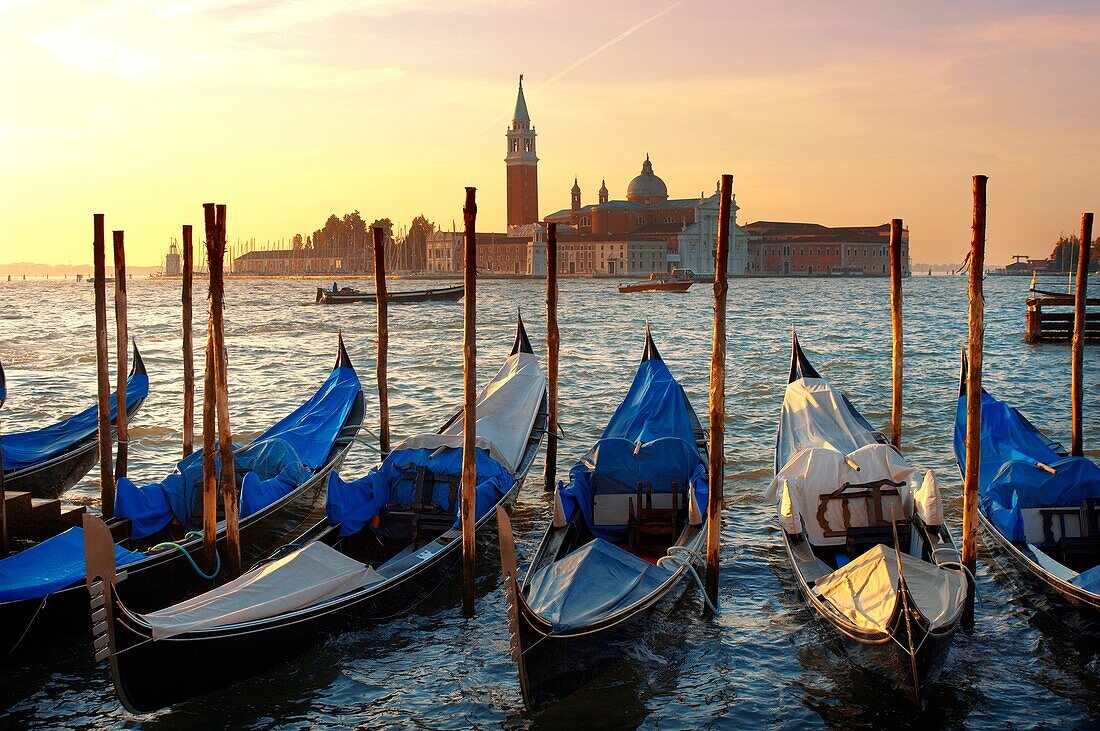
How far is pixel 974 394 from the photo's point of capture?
5.43 meters

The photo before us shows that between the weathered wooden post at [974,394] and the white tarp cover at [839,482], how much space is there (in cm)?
50

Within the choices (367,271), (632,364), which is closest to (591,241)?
(367,271)

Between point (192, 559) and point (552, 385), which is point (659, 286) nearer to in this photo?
point (552, 385)

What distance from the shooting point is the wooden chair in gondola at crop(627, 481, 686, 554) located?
20.6 ft

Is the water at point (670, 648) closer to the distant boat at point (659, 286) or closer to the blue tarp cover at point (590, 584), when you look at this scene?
the blue tarp cover at point (590, 584)

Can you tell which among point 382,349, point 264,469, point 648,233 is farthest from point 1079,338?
point 648,233

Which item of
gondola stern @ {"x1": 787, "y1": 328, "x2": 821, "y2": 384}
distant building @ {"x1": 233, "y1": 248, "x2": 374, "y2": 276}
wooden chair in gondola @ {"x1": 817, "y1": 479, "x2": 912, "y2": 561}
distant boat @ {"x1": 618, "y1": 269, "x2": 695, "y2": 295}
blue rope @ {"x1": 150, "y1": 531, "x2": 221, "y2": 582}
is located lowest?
blue rope @ {"x1": 150, "y1": 531, "x2": 221, "y2": 582}

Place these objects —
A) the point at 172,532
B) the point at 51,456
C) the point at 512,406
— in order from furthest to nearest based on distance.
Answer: the point at 512,406 → the point at 51,456 → the point at 172,532

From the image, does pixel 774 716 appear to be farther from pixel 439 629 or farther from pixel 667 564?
pixel 439 629

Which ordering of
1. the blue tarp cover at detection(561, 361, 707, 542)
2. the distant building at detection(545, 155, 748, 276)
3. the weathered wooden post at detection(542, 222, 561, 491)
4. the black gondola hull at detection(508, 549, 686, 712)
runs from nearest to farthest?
the black gondola hull at detection(508, 549, 686, 712) → the blue tarp cover at detection(561, 361, 707, 542) → the weathered wooden post at detection(542, 222, 561, 491) → the distant building at detection(545, 155, 748, 276)

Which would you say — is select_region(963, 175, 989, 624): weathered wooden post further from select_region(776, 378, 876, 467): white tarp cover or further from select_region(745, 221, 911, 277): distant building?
select_region(745, 221, 911, 277): distant building

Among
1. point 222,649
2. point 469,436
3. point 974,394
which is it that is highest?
point 974,394

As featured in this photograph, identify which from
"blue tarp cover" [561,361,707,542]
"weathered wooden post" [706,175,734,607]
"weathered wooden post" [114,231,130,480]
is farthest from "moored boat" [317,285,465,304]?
"weathered wooden post" [706,175,734,607]

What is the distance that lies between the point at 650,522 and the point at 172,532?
2842mm
